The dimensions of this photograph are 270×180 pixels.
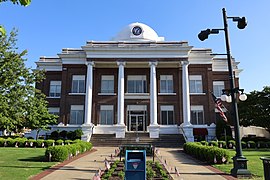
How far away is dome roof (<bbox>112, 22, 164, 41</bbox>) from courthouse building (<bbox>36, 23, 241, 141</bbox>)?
402 centimetres

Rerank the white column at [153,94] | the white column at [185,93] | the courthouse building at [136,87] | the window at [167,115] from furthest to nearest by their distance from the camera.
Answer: the window at [167,115], the courthouse building at [136,87], the white column at [153,94], the white column at [185,93]

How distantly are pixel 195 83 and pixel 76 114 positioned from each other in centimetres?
1679

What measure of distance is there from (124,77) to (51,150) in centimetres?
2052

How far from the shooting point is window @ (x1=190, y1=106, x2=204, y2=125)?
31719 millimetres

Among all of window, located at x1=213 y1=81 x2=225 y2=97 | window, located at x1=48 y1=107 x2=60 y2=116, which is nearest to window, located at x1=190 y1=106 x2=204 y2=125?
window, located at x1=213 y1=81 x2=225 y2=97

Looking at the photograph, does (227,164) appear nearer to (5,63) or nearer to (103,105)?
(5,63)

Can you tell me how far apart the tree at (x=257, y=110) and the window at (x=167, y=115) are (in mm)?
8721

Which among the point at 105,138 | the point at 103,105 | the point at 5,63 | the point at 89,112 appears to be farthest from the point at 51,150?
the point at 103,105

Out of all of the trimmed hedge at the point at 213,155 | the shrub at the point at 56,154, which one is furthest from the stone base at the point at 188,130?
the shrub at the point at 56,154

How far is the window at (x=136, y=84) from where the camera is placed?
108 ft

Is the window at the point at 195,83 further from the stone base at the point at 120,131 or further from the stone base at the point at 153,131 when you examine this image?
the stone base at the point at 120,131

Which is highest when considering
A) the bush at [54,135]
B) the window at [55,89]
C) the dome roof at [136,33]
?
the dome roof at [136,33]

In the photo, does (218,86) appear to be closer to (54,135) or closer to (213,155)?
(213,155)

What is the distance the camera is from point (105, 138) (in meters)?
27.9
